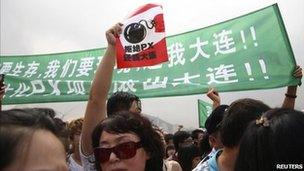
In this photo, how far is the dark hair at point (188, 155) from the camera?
5605mm

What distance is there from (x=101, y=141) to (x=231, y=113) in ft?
2.41

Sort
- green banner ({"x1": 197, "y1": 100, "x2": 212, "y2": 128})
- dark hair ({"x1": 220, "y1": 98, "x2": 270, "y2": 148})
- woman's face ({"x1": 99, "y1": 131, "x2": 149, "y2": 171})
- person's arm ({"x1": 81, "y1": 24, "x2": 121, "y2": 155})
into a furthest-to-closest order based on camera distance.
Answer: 1. green banner ({"x1": 197, "y1": 100, "x2": 212, "y2": 128})
2. person's arm ({"x1": 81, "y1": 24, "x2": 121, "y2": 155})
3. dark hair ({"x1": 220, "y1": 98, "x2": 270, "y2": 148})
4. woman's face ({"x1": 99, "y1": 131, "x2": 149, "y2": 171})

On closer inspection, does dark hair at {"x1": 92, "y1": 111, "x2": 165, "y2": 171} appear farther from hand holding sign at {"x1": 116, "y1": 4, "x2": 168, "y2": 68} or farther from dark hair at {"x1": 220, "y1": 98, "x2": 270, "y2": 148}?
hand holding sign at {"x1": 116, "y1": 4, "x2": 168, "y2": 68}

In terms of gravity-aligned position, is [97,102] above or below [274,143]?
above

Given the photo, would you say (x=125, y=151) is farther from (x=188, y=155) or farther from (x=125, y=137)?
(x=188, y=155)

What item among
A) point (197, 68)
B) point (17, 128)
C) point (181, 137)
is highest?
point (197, 68)

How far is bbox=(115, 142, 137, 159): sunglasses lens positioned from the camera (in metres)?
2.26

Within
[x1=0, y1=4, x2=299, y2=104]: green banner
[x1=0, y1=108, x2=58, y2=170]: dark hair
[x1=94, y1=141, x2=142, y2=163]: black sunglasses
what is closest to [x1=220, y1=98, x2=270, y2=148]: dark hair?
[x1=94, y1=141, x2=142, y2=163]: black sunglasses

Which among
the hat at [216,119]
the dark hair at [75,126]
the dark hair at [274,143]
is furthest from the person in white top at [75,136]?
the dark hair at [274,143]

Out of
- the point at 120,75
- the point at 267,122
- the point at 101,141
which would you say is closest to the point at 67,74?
the point at 120,75

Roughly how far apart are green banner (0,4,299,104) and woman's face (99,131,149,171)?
303 centimetres

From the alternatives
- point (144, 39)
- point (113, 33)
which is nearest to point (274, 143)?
point (113, 33)

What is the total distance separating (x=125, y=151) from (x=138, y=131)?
0.47ft

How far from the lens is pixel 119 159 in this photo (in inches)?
88.3
